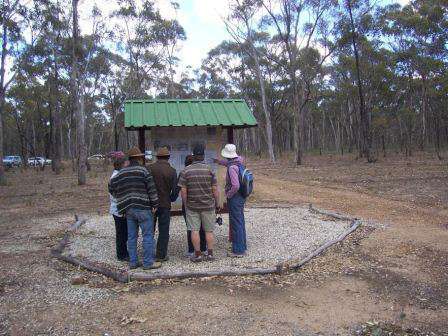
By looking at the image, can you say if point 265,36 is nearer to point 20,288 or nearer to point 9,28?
point 9,28

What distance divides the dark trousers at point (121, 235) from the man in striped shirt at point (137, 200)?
20.5 inches

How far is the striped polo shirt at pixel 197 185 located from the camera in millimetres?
6336

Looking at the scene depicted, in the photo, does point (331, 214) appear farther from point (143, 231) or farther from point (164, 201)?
point (143, 231)

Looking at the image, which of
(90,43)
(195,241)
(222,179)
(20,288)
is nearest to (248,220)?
(222,179)

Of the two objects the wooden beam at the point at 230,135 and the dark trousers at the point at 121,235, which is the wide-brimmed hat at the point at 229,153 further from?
the dark trousers at the point at 121,235

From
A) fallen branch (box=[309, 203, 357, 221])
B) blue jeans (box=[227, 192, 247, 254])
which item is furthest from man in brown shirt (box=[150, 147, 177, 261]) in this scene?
fallen branch (box=[309, 203, 357, 221])

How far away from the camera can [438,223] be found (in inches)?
364

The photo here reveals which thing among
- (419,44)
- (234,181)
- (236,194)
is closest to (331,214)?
(236,194)

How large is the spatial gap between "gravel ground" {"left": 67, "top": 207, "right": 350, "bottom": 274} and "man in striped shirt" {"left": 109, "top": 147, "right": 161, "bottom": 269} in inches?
14.2

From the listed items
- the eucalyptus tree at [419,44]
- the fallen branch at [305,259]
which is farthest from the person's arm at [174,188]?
the eucalyptus tree at [419,44]

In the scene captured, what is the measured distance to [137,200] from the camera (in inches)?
238

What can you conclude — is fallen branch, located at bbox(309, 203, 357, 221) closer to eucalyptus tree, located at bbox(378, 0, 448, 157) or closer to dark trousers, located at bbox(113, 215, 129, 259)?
dark trousers, located at bbox(113, 215, 129, 259)

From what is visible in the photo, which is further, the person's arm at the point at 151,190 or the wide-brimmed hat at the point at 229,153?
the wide-brimmed hat at the point at 229,153

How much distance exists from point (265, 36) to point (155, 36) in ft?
32.5
